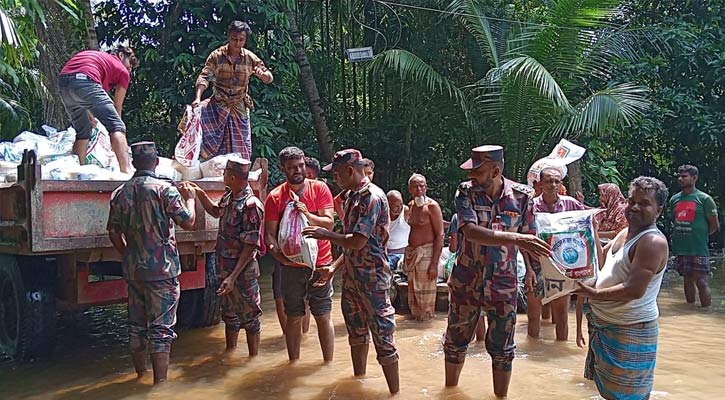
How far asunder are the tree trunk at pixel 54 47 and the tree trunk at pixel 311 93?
343cm

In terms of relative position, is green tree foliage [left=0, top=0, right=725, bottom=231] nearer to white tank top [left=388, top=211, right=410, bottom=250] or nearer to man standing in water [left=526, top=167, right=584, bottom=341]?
white tank top [left=388, top=211, right=410, bottom=250]

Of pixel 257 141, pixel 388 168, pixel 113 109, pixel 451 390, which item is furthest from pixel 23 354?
pixel 388 168

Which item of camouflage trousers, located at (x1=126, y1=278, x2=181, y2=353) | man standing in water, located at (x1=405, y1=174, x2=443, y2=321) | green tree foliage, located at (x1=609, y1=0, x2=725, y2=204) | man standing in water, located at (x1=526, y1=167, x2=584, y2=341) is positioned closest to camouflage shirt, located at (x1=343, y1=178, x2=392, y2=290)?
camouflage trousers, located at (x1=126, y1=278, x2=181, y2=353)

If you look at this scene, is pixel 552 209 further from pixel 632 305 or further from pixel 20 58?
pixel 20 58

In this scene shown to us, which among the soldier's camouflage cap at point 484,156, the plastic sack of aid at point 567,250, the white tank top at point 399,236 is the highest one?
the soldier's camouflage cap at point 484,156

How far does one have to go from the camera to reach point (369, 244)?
14.8 feet

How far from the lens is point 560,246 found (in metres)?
4.29

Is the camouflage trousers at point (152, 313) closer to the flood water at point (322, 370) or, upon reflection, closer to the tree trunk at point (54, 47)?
the flood water at point (322, 370)

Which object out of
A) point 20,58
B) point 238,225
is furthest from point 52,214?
point 20,58

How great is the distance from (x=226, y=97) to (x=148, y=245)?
240cm

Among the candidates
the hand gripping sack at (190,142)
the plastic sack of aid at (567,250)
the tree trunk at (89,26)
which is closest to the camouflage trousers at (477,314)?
the plastic sack of aid at (567,250)

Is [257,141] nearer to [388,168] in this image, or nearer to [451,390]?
[388,168]

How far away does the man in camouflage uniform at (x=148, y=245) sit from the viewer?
4746 mm

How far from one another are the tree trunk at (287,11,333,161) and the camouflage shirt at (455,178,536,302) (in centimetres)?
828
